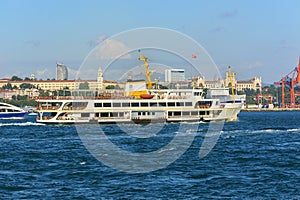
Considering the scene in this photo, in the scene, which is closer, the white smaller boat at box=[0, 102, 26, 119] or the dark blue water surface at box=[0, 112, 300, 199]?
the dark blue water surface at box=[0, 112, 300, 199]

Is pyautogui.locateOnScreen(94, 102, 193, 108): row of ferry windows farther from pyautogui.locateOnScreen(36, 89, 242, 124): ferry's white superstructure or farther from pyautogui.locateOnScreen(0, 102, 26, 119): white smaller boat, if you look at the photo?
pyautogui.locateOnScreen(0, 102, 26, 119): white smaller boat

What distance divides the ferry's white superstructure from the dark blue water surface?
113 feet

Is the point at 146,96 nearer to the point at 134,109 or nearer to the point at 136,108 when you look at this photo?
the point at 136,108

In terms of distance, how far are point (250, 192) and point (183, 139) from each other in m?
33.8

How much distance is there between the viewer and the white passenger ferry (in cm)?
9950

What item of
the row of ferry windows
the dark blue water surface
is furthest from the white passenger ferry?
the dark blue water surface

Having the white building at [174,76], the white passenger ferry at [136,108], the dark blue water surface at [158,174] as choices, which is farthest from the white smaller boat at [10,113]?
the dark blue water surface at [158,174]

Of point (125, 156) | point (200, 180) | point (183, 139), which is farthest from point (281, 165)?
point (183, 139)

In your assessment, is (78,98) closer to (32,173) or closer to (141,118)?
(141,118)

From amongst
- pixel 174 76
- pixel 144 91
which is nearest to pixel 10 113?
pixel 144 91

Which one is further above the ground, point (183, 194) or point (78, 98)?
point (78, 98)

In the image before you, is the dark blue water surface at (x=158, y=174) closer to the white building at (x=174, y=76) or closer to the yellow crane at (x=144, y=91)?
the yellow crane at (x=144, y=91)

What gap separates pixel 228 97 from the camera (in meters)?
137

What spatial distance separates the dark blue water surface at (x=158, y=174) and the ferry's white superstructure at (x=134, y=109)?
3443 cm
